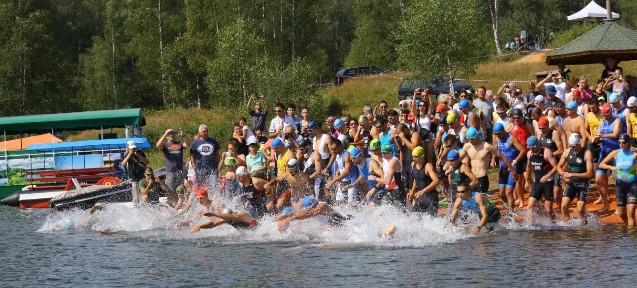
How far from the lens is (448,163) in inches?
655

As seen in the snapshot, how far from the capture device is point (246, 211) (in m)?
17.7

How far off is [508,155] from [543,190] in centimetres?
130

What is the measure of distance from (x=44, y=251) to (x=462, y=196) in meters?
8.32

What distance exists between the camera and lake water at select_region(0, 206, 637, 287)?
13.6m

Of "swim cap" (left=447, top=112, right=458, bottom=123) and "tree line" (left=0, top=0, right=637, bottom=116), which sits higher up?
"tree line" (left=0, top=0, right=637, bottom=116)

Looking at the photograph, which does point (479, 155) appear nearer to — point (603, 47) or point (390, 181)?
point (390, 181)

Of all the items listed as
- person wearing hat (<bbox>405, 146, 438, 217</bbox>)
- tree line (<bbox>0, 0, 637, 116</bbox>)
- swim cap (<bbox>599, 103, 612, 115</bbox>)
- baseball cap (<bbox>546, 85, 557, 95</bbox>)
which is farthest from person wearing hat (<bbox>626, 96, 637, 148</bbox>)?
tree line (<bbox>0, 0, 637, 116</bbox>)

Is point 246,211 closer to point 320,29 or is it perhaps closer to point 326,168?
point 326,168

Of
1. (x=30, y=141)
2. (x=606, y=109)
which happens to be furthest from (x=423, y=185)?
(x=30, y=141)

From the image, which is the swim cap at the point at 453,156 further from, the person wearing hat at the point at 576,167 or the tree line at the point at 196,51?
the tree line at the point at 196,51

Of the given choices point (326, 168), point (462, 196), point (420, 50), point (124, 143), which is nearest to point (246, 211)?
point (326, 168)

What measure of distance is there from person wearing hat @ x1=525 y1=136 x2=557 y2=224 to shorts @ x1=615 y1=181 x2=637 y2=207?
1128 mm

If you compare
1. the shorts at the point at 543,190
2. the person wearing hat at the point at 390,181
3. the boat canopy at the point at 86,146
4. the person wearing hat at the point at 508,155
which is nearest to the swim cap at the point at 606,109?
the person wearing hat at the point at 508,155

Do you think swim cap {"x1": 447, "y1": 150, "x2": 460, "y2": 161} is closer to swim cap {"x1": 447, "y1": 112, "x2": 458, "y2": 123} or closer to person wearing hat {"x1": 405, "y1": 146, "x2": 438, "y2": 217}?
person wearing hat {"x1": 405, "y1": 146, "x2": 438, "y2": 217}
